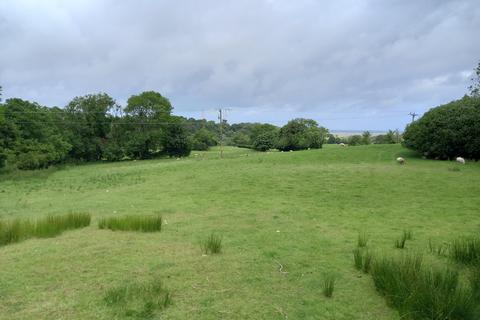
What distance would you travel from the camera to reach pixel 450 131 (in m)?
20.2

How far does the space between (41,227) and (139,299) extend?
15.0 ft

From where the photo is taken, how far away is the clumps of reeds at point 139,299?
387cm

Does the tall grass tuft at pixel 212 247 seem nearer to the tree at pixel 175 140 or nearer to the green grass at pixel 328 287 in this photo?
the green grass at pixel 328 287

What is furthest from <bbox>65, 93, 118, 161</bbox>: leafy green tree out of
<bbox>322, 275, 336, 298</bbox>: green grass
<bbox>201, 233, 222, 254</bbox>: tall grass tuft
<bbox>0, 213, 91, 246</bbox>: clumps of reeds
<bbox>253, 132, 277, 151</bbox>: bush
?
<bbox>322, 275, 336, 298</bbox>: green grass

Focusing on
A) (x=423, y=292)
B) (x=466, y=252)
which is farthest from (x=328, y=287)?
(x=466, y=252)

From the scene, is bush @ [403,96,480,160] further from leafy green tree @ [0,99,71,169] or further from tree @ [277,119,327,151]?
leafy green tree @ [0,99,71,169]

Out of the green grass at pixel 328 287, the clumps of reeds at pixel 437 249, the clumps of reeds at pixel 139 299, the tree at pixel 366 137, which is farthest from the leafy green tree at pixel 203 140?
the green grass at pixel 328 287

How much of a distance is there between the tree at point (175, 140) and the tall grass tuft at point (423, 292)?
48849 millimetres

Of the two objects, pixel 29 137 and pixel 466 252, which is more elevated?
Answer: pixel 29 137

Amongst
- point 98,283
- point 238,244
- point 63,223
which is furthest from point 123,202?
point 98,283

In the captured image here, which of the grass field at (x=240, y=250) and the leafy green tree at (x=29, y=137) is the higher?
the leafy green tree at (x=29, y=137)

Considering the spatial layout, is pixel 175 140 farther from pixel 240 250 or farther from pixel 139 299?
pixel 139 299

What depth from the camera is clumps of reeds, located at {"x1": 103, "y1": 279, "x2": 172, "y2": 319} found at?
152 inches

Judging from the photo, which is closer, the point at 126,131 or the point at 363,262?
the point at 363,262
